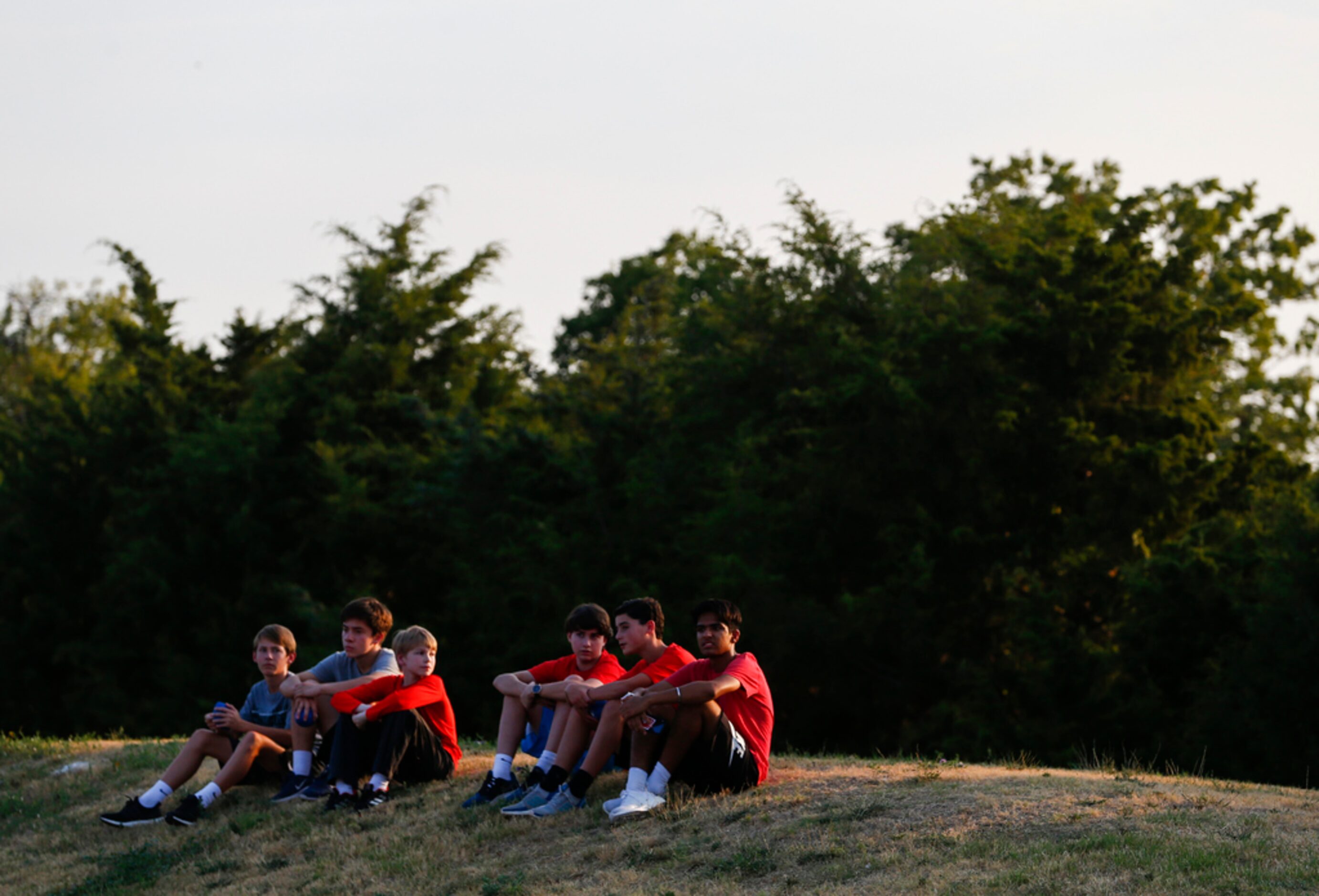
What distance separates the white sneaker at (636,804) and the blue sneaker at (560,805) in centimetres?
42

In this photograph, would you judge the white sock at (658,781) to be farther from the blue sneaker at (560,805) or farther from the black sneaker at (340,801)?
the black sneaker at (340,801)

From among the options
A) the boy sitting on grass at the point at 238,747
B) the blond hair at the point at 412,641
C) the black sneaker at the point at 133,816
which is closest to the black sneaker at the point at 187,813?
the boy sitting on grass at the point at 238,747

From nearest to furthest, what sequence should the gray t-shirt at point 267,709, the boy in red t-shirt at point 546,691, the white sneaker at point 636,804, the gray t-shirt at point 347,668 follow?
the white sneaker at point 636,804
the boy in red t-shirt at point 546,691
the gray t-shirt at point 347,668
the gray t-shirt at point 267,709

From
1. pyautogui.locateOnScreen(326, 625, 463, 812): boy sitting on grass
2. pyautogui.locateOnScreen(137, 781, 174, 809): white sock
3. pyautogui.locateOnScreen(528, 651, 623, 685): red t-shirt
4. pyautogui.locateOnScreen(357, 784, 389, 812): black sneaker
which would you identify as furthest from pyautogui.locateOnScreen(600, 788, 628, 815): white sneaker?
pyautogui.locateOnScreen(137, 781, 174, 809): white sock

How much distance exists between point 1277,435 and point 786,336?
1000 centimetres

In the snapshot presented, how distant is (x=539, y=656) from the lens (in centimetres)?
2792

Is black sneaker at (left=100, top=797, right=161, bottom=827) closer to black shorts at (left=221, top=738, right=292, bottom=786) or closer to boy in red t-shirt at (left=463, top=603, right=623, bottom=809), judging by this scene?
black shorts at (left=221, top=738, right=292, bottom=786)

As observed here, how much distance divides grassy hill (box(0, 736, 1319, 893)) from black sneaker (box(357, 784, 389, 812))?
9 centimetres

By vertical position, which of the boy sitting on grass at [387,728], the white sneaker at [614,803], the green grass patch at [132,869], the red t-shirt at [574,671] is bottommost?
the green grass patch at [132,869]

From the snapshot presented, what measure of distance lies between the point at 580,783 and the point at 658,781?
22.6 inches

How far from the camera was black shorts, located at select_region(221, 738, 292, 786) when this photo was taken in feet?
33.2

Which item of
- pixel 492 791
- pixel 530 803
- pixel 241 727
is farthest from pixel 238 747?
pixel 530 803

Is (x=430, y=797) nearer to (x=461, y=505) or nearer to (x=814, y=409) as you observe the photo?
(x=814, y=409)

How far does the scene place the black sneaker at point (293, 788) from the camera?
9.73 meters
